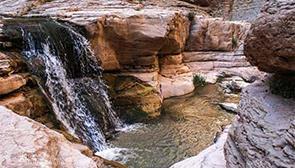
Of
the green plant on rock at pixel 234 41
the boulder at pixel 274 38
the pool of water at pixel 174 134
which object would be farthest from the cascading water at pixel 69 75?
the green plant on rock at pixel 234 41

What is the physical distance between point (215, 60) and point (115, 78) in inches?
179

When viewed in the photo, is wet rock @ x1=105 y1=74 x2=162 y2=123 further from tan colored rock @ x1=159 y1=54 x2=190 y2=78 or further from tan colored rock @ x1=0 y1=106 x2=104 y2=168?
tan colored rock @ x1=0 y1=106 x2=104 y2=168

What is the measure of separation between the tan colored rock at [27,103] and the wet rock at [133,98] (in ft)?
7.55

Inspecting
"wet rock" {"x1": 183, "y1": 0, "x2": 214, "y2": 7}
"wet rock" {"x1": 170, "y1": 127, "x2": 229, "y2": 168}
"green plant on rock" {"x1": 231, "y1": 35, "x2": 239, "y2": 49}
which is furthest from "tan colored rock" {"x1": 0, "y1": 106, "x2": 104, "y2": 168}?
"wet rock" {"x1": 183, "y1": 0, "x2": 214, "y2": 7}

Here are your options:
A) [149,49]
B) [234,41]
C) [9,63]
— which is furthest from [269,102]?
[234,41]

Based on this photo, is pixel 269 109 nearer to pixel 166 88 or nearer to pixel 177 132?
pixel 177 132

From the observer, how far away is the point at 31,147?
3943mm

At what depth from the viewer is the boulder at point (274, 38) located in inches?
132

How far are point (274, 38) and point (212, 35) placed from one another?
1029cm

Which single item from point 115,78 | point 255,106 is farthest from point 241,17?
point 255,106

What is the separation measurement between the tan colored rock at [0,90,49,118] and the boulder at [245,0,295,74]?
16.8 ft

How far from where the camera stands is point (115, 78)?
10.7m

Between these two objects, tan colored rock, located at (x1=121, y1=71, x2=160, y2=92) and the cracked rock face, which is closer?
the cracked rock face

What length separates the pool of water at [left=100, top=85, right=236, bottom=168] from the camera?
738 centimetres
